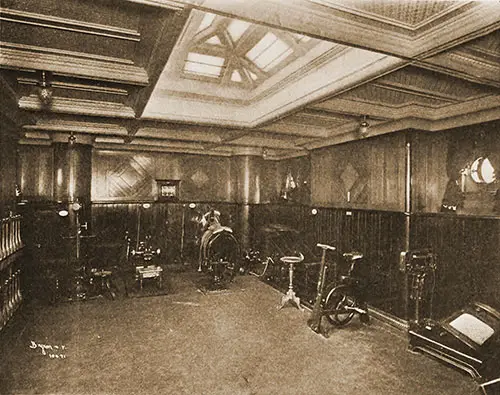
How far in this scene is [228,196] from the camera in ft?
40.0

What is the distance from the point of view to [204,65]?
585cm

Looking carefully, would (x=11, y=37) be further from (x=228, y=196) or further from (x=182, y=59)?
(x=228, y=196)

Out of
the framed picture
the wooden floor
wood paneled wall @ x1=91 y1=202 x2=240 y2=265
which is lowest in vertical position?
the wooden floor

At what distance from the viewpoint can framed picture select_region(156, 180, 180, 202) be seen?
11328 millimetres

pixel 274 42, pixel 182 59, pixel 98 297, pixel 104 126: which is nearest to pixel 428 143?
pixel 274 42

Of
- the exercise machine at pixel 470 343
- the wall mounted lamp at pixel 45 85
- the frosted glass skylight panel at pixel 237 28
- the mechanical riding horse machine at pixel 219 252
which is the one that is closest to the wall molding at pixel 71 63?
the wall mounted lamp at pixel 45 85

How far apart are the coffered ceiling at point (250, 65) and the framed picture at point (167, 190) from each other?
3273 mm

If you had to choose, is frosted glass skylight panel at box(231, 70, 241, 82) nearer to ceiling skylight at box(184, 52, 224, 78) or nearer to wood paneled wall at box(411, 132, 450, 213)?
ceiling skylight at box(184, 52, 224, 78)

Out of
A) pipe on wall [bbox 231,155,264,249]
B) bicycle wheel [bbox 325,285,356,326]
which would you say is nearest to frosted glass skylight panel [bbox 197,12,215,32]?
bicycle wheel [bbox 325,285,356,326]

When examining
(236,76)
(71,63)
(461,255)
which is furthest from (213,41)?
(461,255)

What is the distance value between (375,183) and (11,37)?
6293 millimetres

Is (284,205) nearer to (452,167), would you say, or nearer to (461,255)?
(452,167)

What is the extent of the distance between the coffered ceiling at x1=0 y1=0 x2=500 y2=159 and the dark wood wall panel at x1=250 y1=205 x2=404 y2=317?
1.66 meters

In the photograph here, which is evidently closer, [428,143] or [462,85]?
[462,85]
